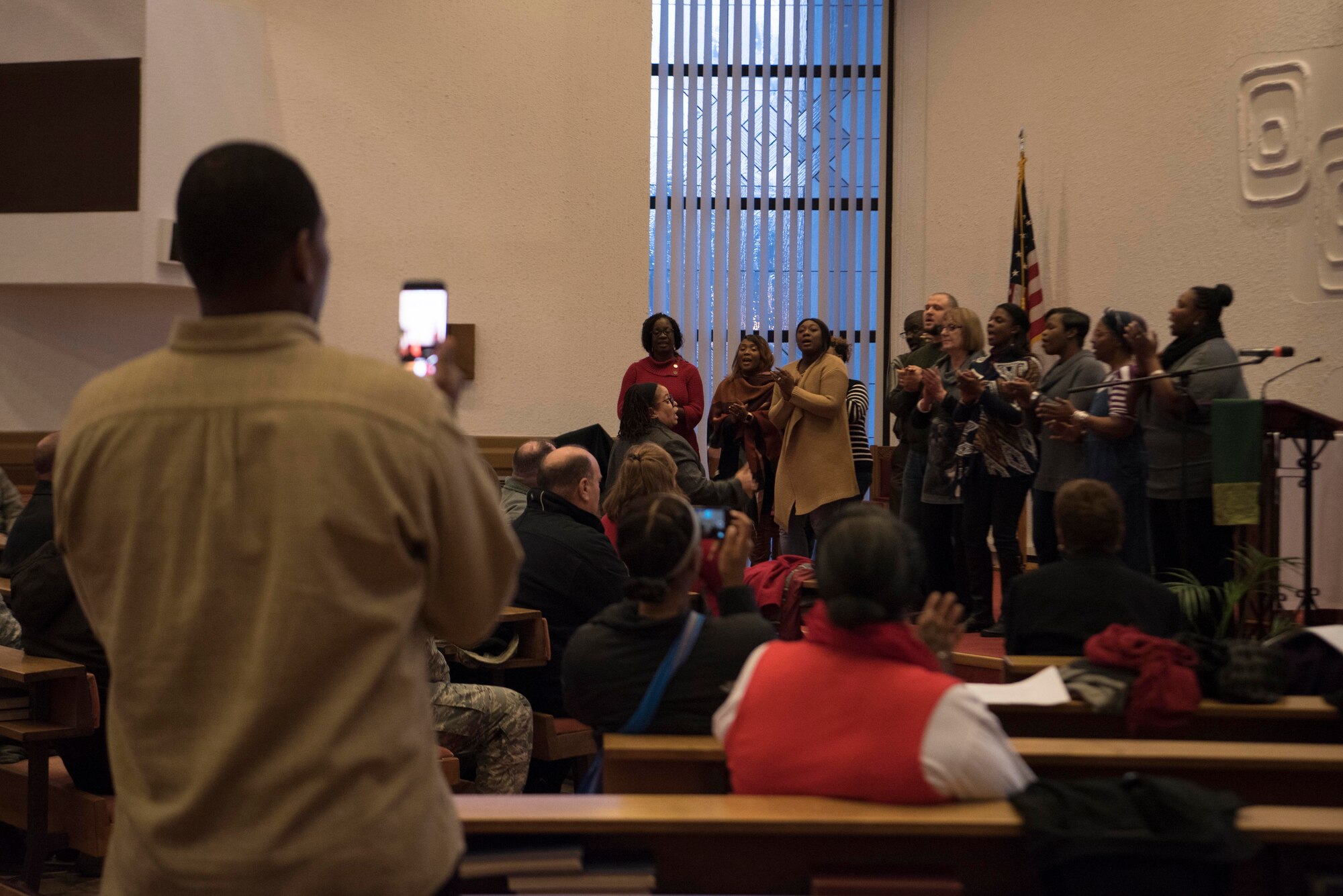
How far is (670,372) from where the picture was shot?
22.1 ft

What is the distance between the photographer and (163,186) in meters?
7.23

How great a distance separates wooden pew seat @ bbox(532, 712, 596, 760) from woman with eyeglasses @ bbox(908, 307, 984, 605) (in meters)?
1.94

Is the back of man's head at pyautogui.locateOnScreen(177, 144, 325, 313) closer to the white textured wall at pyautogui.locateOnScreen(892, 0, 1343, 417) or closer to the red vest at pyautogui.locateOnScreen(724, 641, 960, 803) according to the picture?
the red vest at pyautogui.locateOnScreen(724, 641, 960, 803)

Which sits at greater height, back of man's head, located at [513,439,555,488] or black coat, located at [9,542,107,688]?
back of man's head, located at [513,439,555,488]

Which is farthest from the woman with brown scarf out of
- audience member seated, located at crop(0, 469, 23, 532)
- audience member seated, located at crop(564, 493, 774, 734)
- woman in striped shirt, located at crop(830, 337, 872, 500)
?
audience member seated, located at crop(564, 493, 774, 734)

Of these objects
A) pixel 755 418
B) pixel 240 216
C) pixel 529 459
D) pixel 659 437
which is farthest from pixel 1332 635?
pixel 755 418

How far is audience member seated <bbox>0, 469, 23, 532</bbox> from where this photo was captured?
645 centimetres

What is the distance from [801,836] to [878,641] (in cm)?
34

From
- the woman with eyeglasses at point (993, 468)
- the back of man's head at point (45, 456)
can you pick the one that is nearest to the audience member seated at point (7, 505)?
the back of man's head at point (45, 456)

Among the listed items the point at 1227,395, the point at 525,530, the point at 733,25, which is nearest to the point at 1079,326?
the point at 1227,395

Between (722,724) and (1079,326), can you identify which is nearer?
(722,724)

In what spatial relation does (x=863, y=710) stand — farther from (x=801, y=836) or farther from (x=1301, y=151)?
(x=1301, y=151)

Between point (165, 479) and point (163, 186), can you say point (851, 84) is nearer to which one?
point (163, 186)

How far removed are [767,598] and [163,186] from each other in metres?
4.98
